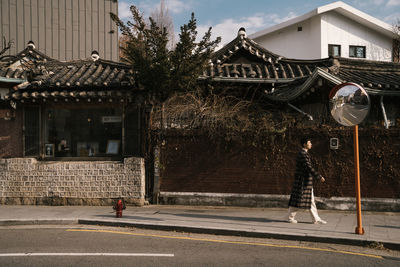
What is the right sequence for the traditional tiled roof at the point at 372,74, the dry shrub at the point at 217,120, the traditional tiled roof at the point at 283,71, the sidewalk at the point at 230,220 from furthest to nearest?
the traditional tiled roof at the point at 283,71 → the traditional tiled roof at the point at 372,74 → the dry shrub at the point at 217,120 → the sidewalk at the point at 230,220

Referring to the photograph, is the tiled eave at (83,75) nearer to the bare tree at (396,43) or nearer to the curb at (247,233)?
the curb at (247,233)

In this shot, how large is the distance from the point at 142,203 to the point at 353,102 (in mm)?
6830

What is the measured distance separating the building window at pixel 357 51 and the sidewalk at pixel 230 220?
22.3 meters

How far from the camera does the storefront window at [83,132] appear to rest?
11.3 meters

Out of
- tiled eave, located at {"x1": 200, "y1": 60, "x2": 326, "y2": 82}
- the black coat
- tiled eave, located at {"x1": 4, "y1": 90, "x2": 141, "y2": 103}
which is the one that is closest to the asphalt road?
the black coat

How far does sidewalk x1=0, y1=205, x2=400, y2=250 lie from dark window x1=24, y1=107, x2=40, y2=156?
1.97 meters

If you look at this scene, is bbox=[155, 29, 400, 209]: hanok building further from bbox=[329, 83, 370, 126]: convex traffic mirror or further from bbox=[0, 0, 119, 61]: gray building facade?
bbox=[0, 0, 119, 61]: gray building facade

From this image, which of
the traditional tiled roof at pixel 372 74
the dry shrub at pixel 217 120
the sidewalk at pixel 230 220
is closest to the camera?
the sidewalk at pixel 230 220

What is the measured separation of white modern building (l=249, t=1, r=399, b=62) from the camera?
26953mm

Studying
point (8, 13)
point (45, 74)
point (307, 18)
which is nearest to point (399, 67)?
point (45, 74)

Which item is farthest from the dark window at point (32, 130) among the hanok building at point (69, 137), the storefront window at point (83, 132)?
the storefront window at point (83, 132)

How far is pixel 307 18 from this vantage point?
27172 millimetres

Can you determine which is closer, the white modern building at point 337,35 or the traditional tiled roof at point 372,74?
the traditional tiled roof at point 372,74

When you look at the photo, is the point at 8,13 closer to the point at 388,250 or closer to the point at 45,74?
the point at 45,74
